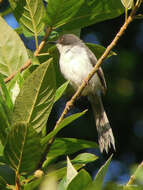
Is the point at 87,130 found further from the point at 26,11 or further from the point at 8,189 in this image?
the point at 8,189

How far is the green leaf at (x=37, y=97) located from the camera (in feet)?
5.52

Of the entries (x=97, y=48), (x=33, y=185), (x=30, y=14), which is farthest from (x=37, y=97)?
(x=97, y=48)

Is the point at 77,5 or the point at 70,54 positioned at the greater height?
the point at 77,5

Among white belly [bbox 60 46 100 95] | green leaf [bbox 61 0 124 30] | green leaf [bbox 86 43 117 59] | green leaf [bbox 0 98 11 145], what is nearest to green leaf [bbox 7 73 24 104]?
green leaf [bbox 0 98 11 145]

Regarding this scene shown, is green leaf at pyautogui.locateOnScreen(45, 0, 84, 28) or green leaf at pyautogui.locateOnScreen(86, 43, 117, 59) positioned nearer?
green leaf at pyautogui.locateOnScreen(45, 0, 84, 28)

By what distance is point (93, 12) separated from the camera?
2451 mm

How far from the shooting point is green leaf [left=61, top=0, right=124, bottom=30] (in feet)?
7.83

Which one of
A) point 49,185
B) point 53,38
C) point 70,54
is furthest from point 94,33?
point 49,185

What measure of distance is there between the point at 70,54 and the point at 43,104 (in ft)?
10.2

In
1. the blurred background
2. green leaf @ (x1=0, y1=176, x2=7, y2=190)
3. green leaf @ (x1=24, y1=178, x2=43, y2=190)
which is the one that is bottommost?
the blurred background

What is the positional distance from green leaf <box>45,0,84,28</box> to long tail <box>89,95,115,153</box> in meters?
1.66

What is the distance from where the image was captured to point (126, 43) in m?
6.00

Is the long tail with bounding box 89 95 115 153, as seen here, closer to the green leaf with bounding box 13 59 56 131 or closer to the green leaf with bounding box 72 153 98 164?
the green leaf with bounding box 72 153 98 164

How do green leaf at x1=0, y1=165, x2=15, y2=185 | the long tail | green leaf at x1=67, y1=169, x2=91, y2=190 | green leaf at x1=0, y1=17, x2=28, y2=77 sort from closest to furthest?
green leaf at x1=67, y1=169, x2=91, y2=190 < green leaf at x1=0, y1=165, x2=15, y2=185 < green leaf at x1=0, y1=17, x2=28, y2=77 < the long tail
